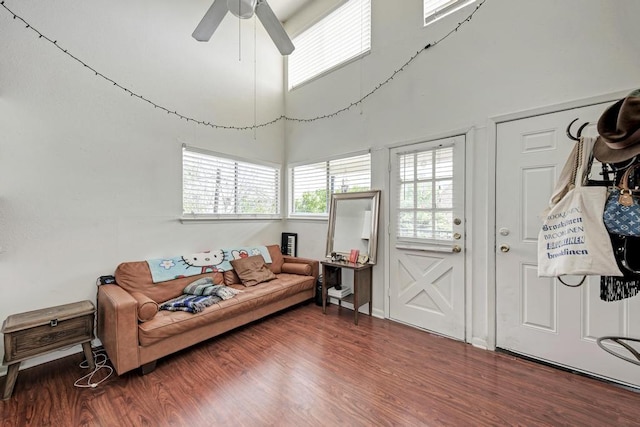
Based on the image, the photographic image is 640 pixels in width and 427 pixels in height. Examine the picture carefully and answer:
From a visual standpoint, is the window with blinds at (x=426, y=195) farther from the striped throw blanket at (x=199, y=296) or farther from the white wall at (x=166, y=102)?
the striped throw blanket at (x=199, y=296)

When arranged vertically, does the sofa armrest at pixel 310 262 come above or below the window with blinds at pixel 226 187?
below

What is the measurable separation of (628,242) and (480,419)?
1.37 m

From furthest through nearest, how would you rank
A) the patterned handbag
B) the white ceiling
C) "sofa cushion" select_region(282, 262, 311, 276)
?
the white ceiling < "sofa cushion" select_region(282, 262, 311, 276) < the patterned handbag

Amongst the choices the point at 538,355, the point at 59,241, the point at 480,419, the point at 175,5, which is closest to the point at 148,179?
the point at 59,241

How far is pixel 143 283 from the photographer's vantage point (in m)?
2.70

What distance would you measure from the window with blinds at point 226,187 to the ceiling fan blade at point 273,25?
5.60 ft

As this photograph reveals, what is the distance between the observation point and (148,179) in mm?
2949

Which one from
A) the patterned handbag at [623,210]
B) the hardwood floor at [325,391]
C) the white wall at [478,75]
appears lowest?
the hardwood floor at [325,391]

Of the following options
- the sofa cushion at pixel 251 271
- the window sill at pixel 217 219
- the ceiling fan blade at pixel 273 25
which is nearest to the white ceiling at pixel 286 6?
the ceiling fan blade at pixel 273 25

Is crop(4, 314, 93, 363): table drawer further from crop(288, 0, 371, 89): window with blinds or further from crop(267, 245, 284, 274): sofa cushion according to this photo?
crop(288, 0, 371, 89): window with blinds

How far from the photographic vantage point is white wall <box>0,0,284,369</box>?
2.23 m

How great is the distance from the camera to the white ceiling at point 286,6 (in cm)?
406

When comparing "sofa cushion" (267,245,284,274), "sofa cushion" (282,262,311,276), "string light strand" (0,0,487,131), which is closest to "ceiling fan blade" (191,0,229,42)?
"string light strand" (0,0,487,131)

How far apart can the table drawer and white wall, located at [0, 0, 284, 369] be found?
524 millimetres
